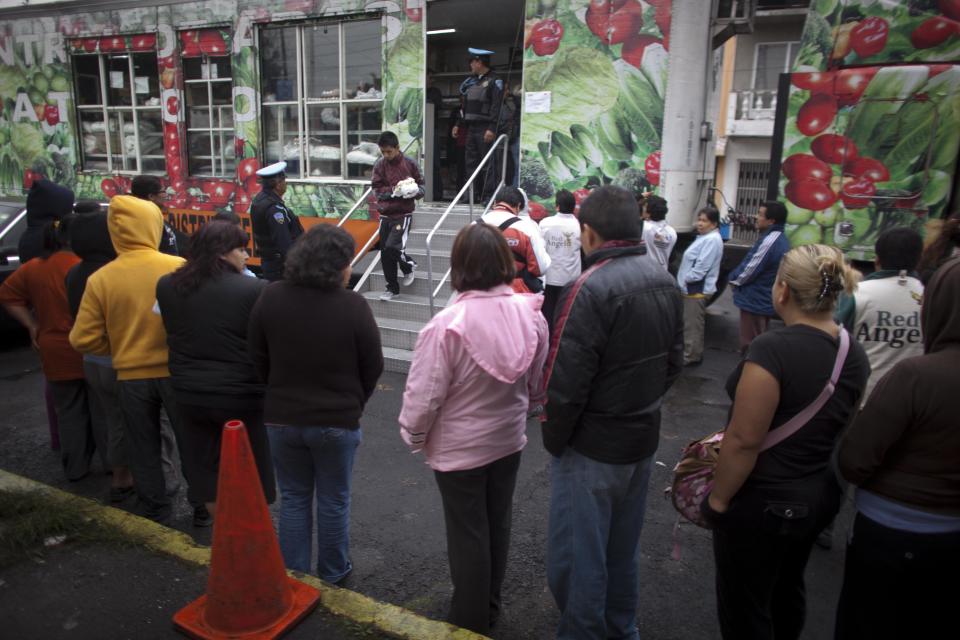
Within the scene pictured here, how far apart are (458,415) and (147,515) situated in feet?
7.48

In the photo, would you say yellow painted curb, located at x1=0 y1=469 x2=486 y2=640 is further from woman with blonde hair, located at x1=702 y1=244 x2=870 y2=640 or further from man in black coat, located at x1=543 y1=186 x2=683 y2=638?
woman with blonde hair, located at x1=702 y1=244 x2=870 y2=640

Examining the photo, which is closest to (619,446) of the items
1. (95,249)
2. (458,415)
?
(458,415)

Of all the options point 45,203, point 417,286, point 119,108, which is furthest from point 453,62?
point 45,203

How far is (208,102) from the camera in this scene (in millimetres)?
9812

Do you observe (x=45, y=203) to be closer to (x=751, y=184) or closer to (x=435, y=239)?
(x=435, y=239)

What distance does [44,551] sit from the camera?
3047 mm

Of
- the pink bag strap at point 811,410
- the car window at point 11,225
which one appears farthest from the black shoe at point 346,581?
the car window at point 11,225

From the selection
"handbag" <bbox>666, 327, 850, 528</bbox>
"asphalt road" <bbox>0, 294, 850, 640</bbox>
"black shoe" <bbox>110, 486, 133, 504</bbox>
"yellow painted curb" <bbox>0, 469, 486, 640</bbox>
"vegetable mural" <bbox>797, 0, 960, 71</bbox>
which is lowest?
"asphalt road" <bbox>0, 294, 850, 640</bbox>

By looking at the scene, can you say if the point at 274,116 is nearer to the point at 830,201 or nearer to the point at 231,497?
the point at 830,201

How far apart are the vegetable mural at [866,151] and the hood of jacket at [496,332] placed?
4798 mm

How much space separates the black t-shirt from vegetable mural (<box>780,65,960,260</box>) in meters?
4.57

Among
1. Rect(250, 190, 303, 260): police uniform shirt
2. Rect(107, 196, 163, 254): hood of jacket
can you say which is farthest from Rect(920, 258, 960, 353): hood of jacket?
Rect(250, 190, 303, 260): police uniform shirt

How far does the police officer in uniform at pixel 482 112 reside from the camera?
322 inches

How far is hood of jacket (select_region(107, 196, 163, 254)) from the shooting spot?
324 cm
